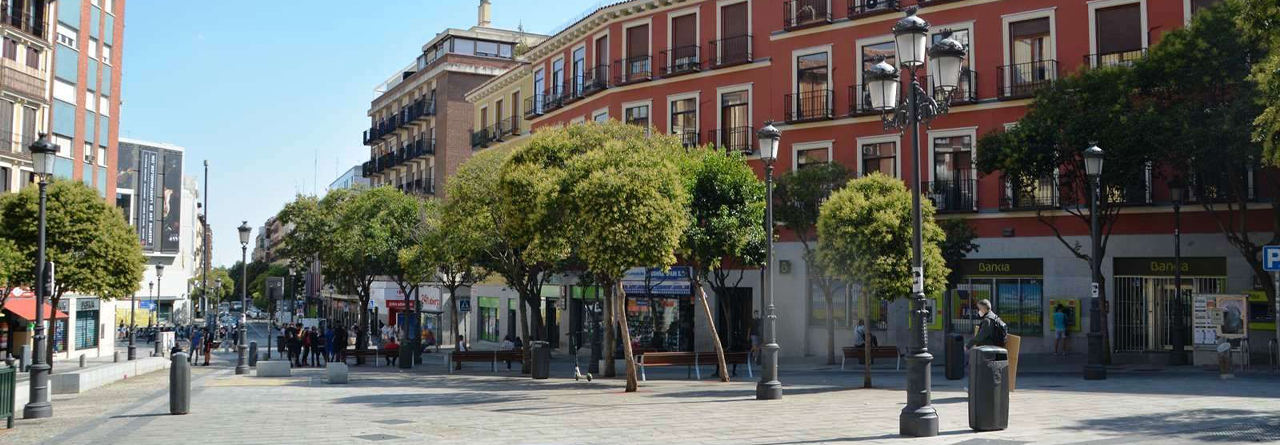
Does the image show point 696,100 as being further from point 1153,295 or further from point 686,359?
point 1153,295

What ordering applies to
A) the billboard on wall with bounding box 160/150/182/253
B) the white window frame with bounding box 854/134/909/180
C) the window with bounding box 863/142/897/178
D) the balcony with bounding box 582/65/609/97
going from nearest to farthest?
the white window frame with bounding box 854/134/909/180, the window with bounding box 863/142/897/178, the balcony with bounding box 582/65/609/97, the billboard on wall with bounding box 160/150/182/253

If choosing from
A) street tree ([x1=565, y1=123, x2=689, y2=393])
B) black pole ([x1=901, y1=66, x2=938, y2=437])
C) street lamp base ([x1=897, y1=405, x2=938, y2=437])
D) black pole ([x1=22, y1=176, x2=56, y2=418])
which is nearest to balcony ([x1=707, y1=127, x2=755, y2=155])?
street tree ([x1=565, y1=123, x2=689, y2=393])

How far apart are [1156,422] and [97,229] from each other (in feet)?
102

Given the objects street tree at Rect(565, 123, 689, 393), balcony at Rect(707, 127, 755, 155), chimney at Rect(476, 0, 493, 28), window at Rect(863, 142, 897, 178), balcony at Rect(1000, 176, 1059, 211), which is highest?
chimney at Rect(476, 0, 493, 28)

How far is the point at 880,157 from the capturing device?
35.1m

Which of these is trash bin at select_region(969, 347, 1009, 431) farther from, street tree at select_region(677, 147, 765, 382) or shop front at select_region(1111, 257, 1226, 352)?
shop front at select_region(1111, 257, 1226, 352)

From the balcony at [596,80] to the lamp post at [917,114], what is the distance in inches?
1111

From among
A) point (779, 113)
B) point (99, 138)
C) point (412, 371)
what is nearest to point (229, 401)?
point (412, 371)

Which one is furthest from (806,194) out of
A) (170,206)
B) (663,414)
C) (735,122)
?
(170,206)

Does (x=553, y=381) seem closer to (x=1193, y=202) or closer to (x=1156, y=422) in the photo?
(x=1156, y=422)

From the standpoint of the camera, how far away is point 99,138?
5084 cm

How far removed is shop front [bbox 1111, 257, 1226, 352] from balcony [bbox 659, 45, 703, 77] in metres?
16.6

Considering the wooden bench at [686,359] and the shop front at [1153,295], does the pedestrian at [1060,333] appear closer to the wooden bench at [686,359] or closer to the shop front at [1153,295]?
the shop front at [1153,295]

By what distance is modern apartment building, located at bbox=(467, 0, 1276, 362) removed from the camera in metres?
30.3
